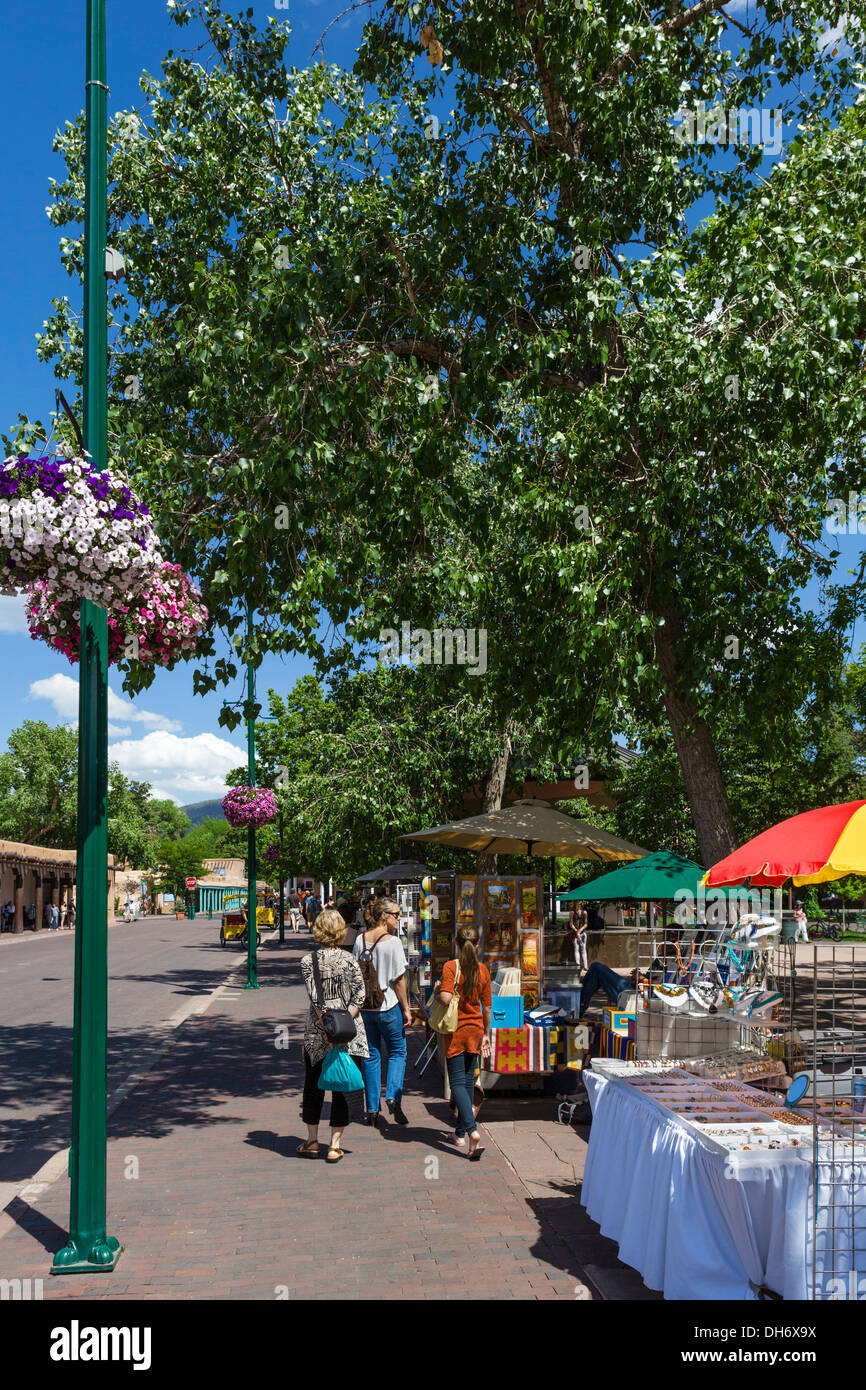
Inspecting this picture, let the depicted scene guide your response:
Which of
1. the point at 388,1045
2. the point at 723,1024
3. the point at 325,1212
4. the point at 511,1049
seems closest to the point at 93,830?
the point at 325,1212

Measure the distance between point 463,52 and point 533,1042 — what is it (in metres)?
9.03

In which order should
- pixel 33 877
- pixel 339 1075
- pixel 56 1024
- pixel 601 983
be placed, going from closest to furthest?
pixel 339 1075 → pixel 601 983 → pixel 56 1024 → pixel 33 877

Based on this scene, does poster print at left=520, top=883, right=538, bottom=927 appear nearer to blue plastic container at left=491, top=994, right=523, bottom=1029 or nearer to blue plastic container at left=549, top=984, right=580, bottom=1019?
blue plastic container at left=549, top=984, right=580, bottom=1019

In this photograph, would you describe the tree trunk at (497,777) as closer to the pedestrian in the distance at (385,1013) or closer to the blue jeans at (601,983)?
the blue jeans at (601,983)

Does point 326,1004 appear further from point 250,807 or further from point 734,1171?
point 250,807

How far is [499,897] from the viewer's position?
13078mm

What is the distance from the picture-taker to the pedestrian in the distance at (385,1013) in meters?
9.98

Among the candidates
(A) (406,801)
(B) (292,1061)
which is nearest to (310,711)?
(A) (406,801)

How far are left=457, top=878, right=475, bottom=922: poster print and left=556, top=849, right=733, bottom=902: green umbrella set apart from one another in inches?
67.9

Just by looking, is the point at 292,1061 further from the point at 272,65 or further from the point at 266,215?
the point at 272,65

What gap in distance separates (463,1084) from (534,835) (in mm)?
5046

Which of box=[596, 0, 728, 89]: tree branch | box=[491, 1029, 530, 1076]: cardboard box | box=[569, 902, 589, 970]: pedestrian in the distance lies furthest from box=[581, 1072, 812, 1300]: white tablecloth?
box=[569, 902, 589, 970]: pedestrian in the distance

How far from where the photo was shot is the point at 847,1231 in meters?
4.71

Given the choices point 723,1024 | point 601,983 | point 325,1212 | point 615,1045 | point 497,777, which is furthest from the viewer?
point 497,777
